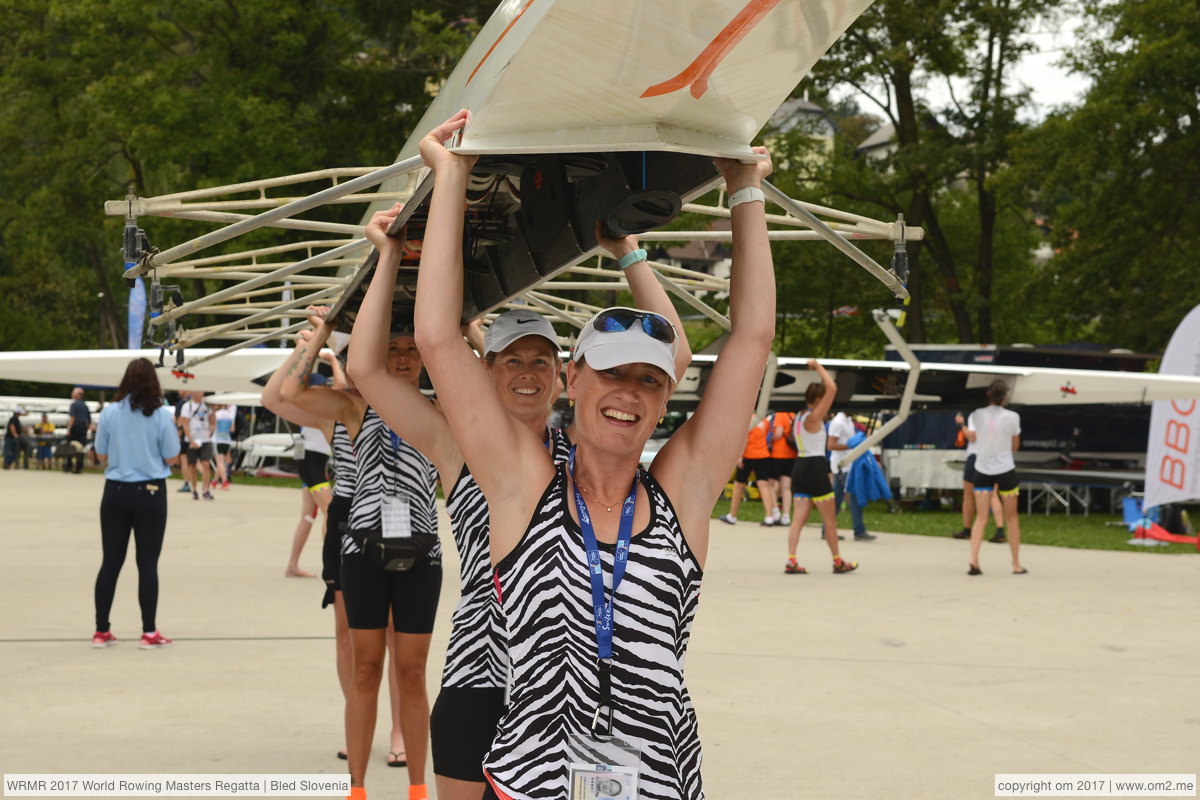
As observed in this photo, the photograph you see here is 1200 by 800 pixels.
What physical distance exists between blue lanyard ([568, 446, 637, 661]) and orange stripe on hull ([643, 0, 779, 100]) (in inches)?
35.3

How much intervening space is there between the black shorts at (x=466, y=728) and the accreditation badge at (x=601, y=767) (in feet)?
3.94

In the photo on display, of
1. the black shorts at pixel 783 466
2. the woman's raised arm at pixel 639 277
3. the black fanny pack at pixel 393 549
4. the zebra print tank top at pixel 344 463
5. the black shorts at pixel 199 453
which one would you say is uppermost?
the woman's raised arm at pixel 639 277

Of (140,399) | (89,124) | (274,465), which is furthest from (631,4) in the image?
(274,465)

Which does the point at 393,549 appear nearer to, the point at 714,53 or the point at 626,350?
the point at 626,350

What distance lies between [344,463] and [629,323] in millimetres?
3640

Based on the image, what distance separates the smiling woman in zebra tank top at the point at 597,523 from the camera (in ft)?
8.68

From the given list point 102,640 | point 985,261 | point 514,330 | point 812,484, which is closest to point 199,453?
point 812,484

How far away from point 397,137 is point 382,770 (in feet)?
75.9

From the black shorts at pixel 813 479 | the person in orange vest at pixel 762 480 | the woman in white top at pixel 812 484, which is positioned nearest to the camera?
the woman in white top at pixel 812 484

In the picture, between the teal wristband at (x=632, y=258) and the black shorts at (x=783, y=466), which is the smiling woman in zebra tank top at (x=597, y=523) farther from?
the black shorts at (x=783, y=466)

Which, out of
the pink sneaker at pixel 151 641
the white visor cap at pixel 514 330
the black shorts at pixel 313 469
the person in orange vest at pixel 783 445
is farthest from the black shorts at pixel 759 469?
the white visor cap at pixel 514 330

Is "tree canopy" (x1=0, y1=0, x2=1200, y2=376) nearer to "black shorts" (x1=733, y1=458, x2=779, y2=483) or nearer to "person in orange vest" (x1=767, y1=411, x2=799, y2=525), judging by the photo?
"black shorts" (x1=733, y1=458, x2=779, y2=483)

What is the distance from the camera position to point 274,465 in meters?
36.8

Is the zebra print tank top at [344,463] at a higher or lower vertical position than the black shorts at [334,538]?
higher
